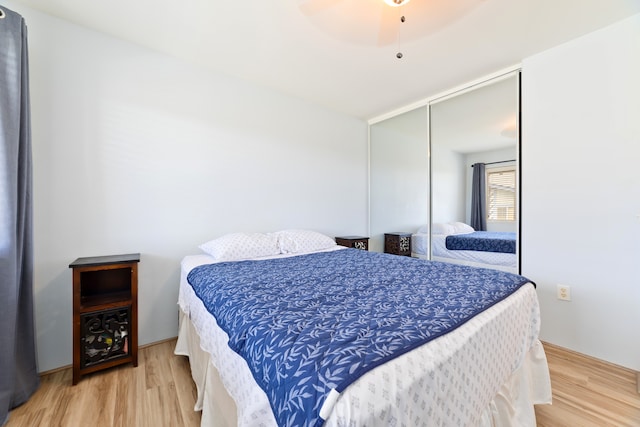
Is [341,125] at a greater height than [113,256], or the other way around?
[341,125]

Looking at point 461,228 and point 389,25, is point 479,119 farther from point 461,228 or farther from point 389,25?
point 389,25

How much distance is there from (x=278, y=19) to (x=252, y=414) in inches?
86.4

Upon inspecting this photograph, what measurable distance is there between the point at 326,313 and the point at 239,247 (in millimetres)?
1360

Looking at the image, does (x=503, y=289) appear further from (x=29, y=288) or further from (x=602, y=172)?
(x=29, y=288)

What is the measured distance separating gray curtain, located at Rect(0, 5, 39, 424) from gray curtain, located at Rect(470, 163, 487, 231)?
351 centimetres

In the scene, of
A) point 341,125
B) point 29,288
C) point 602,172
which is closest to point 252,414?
point 29,288

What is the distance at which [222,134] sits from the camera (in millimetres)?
2469

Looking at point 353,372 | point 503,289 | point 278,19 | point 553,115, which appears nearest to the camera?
point 353,372

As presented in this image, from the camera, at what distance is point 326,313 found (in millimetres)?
986

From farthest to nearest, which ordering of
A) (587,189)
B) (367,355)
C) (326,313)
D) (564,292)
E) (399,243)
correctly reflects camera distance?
(399,243) < (564,292) < (587,189) < (326,313) < (367,355)

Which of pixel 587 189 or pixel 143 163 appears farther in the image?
pixel 143 163

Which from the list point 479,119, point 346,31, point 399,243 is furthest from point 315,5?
point 399,243

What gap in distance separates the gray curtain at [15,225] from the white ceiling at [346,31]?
1.77ft

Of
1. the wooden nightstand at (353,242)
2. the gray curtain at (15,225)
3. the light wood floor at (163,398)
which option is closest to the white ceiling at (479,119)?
the wooden nightstand at (353,242)
